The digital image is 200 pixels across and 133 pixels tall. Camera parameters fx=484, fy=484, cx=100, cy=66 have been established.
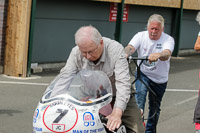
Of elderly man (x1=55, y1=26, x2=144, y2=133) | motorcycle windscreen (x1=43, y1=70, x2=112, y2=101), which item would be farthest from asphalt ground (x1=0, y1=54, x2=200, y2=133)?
motorcycle windscreen (x1=43, y1=70, x2=112, y2=101)

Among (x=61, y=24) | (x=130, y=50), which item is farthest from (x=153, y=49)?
(x=61, y=24)

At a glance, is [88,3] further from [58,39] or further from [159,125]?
[159,125]

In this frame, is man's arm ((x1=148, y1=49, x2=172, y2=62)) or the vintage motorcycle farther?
man's arm ((x1=148, y1=49, x2=172, y2=62))

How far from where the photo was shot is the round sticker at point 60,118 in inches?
146

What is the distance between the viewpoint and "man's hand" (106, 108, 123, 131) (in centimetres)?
391

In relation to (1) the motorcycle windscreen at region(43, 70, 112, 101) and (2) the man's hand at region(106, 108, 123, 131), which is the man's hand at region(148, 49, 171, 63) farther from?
(2) the man's hand at region(106, 108, 123, 131)

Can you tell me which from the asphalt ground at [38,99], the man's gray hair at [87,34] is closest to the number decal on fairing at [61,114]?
the man's gray hair at [87,34]

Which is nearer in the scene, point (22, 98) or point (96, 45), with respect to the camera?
point (96, 45)

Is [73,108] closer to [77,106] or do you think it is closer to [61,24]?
[77,106]

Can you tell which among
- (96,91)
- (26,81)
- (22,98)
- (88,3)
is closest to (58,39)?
(88,3)

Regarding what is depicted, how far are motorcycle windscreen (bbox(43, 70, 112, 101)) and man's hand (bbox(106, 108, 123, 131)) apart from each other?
0.19 metres

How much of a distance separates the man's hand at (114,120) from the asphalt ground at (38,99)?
3.37 meters

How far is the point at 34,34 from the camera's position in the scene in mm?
12422

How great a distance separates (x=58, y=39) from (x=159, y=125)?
19.7ft
